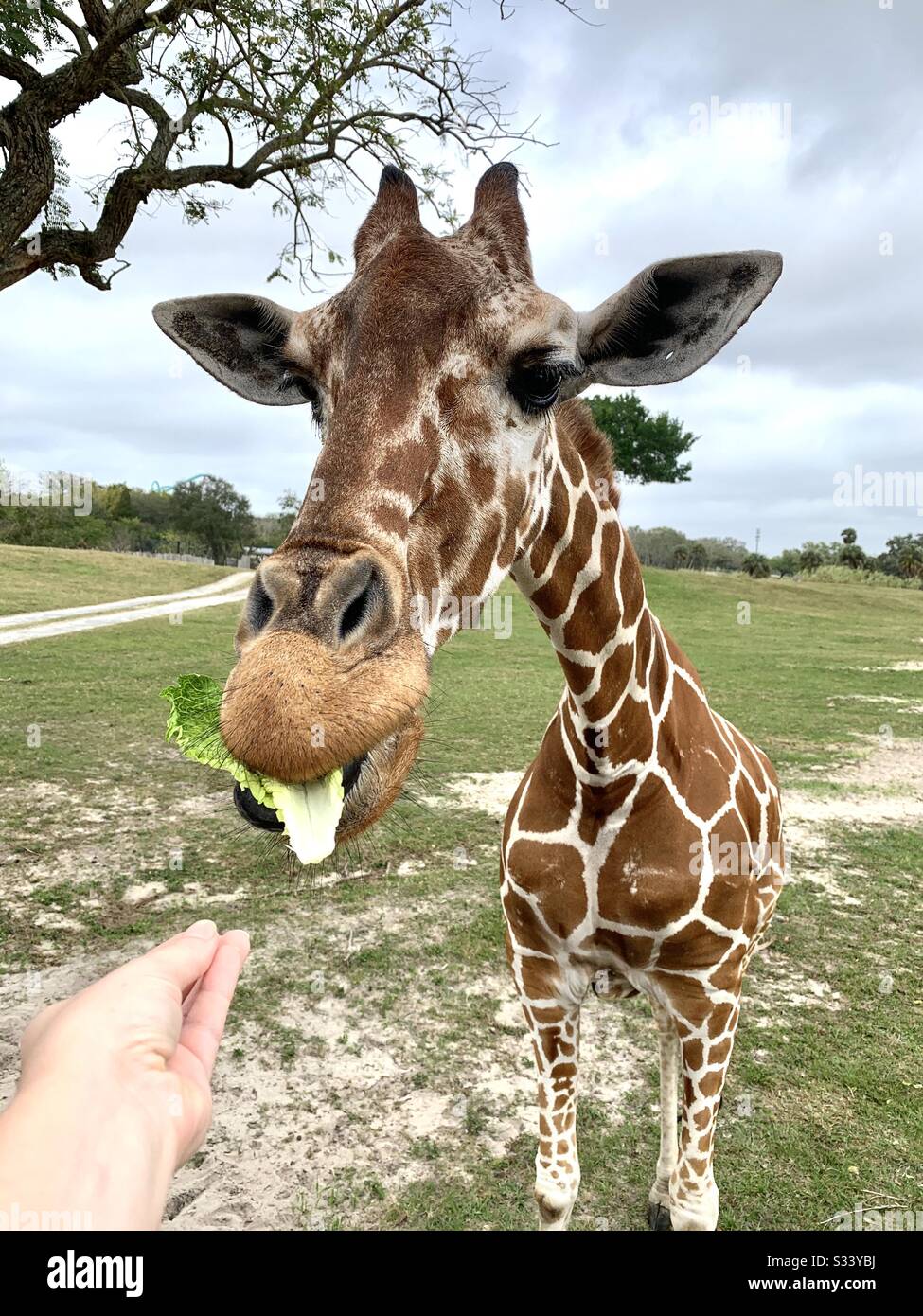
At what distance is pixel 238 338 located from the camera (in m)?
2.85

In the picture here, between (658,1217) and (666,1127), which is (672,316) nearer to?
(666,1127)

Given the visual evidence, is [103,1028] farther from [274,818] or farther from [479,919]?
[479,919]

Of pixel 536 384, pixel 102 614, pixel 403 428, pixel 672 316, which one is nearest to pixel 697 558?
pixel 102 614

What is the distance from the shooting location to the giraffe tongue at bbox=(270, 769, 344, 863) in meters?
1.42

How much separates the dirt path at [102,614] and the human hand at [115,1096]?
16.3 meters

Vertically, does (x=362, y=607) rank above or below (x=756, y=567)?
below

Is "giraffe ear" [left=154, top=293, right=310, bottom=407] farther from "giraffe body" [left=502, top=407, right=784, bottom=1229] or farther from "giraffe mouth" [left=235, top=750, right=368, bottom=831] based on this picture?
"giraffe mouth" [left=235, top=750, right=368, bottom=831]

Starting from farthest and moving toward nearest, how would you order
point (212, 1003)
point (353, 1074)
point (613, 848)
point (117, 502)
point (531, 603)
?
point (117, 502)
point (353, 1074)
point (613, 848)
point (531, 603)
point (212, 1003)

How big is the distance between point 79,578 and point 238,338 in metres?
37.3

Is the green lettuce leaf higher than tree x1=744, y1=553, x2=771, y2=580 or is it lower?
lower

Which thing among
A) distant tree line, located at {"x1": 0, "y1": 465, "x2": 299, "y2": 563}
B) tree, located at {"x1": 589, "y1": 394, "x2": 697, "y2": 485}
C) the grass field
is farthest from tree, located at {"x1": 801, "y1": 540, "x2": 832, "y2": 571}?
the grass field

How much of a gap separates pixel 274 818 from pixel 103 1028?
1.77 feet

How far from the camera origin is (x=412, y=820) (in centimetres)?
839

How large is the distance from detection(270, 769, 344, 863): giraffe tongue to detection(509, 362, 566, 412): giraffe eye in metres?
1.28
